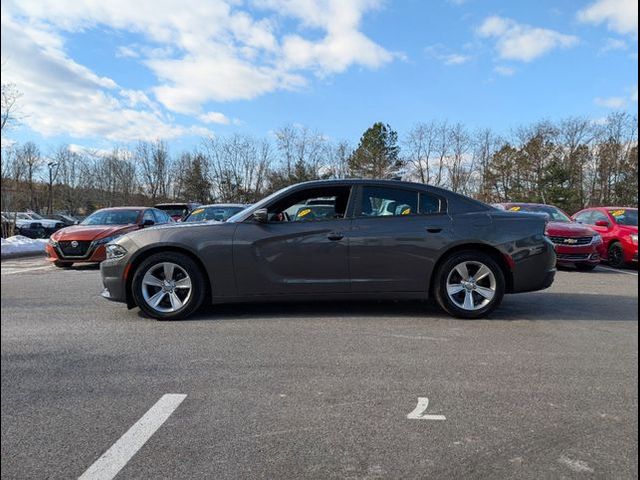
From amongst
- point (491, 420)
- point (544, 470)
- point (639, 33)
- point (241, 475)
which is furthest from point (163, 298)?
point (639, 33)

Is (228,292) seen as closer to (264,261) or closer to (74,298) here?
(264,261)

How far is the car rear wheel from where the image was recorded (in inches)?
397

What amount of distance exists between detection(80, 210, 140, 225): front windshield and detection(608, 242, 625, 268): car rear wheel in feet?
35.7

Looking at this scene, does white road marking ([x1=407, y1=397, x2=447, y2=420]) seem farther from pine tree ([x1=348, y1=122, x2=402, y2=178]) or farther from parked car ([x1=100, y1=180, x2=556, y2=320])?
pine tree ([x1=348, y1=122, x2=402, y2=178])

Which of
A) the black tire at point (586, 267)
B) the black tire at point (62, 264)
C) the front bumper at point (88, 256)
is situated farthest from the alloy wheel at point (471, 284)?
the black tire at point (62, 264)

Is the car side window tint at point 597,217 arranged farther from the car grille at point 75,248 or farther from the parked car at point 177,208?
the parked car at point 177,208

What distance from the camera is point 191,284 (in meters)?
4.80

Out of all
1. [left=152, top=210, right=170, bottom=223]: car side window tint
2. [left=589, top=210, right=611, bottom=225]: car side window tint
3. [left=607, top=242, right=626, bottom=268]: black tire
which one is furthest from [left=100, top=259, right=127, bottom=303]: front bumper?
[left=589, top=210, right=611, bottom=225]: car side window tint

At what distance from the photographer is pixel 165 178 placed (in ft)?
150

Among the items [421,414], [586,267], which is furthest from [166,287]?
[586,267]

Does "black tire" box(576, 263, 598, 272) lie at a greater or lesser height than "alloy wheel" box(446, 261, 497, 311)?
lesser

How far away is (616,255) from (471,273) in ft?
23.7

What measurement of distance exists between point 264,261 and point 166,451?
2627 mm

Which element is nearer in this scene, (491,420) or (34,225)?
(491,420)
